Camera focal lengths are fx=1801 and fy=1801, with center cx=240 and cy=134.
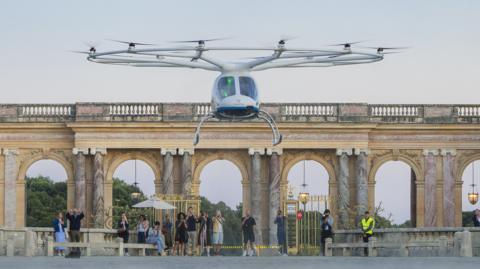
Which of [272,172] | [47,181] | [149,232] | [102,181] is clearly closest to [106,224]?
[102,181]

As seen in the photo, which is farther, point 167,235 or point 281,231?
point 281,231

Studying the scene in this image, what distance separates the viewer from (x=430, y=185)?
81.9 meters

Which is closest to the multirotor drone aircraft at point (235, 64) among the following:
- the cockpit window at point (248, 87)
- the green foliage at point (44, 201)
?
the cockpit window at point (248, 87)

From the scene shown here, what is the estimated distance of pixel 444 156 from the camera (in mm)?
82188

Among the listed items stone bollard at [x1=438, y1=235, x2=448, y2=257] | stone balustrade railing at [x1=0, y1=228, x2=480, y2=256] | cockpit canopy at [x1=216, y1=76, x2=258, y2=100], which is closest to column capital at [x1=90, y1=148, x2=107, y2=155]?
stone balustrade railing at [x1=0, y1=228, x2=480, y2=256]

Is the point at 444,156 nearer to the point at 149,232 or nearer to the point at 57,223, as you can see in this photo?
the point at 149,232

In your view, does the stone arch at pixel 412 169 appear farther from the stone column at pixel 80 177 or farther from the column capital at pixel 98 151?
the stone column at pixel 80 177

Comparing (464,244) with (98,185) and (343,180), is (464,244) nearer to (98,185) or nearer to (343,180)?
(343,180)

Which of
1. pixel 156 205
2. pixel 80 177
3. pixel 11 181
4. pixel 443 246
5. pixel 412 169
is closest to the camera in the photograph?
pixel 443 246

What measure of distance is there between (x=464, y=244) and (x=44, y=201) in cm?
7356

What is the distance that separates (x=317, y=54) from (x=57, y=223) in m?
10.4

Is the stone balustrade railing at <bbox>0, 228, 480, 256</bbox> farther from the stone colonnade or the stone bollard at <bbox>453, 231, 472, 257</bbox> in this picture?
the stone colonnade

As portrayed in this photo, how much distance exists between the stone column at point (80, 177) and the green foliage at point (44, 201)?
36.9 metres

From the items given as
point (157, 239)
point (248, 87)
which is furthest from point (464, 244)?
point (157, 239)
